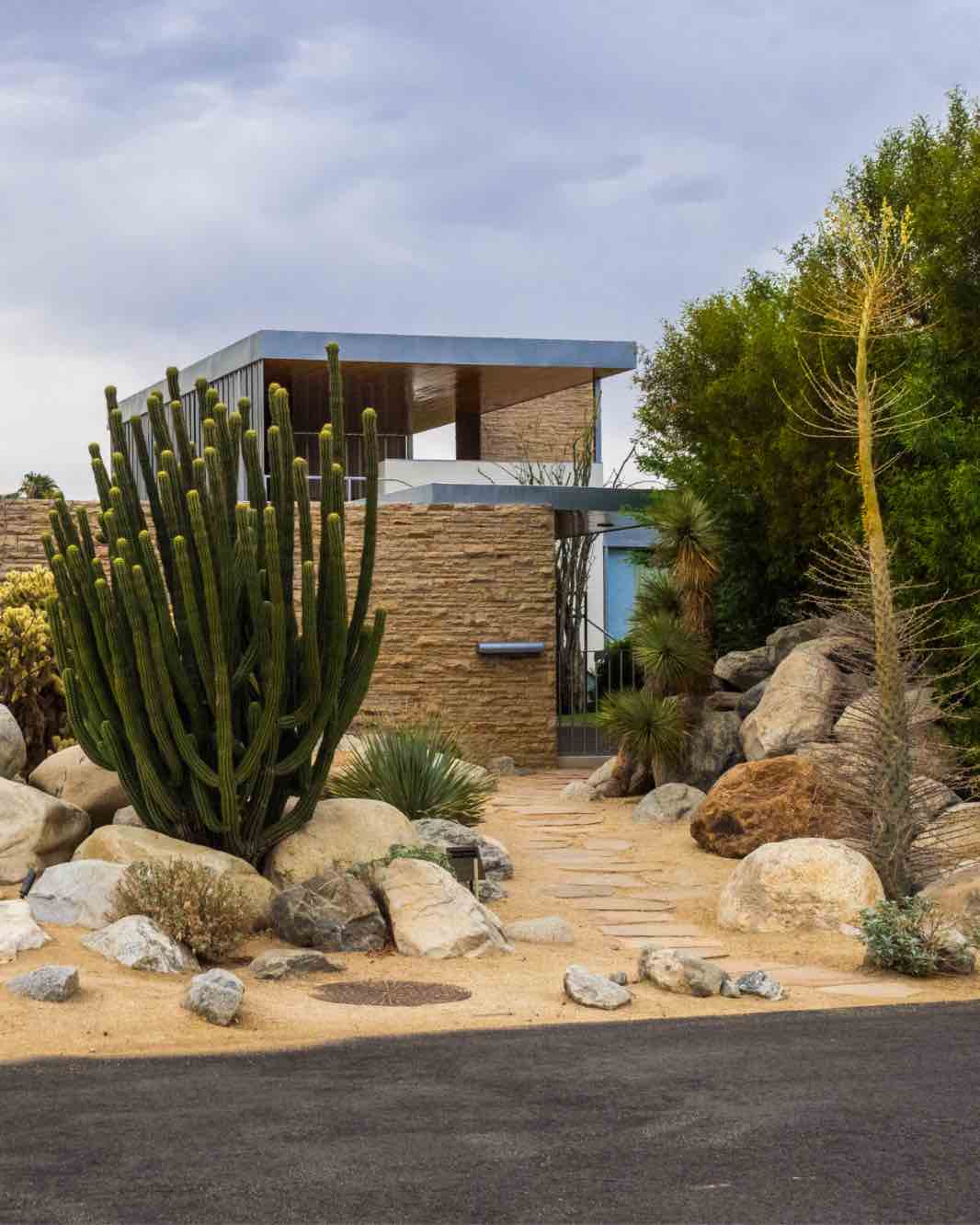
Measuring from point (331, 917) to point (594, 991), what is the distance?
65.1 inches

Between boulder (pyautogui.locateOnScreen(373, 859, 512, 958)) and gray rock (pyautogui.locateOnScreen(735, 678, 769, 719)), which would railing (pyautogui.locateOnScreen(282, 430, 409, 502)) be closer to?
gray rock (pyautogui.locateOnScreen(735, 678, 769, 719))

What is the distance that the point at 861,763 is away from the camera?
30.0 ft

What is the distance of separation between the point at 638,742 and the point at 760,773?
253cm

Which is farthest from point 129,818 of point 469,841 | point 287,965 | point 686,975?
point 686,975

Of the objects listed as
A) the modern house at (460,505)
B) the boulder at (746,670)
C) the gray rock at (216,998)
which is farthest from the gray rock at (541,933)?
the modern house at (460,505)

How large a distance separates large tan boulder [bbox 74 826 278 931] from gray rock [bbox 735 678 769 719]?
6183mm

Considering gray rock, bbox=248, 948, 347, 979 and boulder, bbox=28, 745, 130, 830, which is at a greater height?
boulder, bbox=28, 745, 130, 830

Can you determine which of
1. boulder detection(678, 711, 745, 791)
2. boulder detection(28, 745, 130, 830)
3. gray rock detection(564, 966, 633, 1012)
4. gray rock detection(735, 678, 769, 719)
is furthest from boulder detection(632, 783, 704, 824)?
gray rock detection(564, 966, 633, 1012)

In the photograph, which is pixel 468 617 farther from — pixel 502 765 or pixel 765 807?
pixel 765 807

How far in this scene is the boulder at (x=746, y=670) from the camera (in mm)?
13922

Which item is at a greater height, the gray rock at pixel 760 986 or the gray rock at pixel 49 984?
the gray rock at pixel 49 984

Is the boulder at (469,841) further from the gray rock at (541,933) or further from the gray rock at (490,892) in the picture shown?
the gray rock at (541,933)

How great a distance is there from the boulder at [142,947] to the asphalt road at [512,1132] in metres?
1.33

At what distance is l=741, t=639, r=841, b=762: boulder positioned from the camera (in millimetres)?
11828
